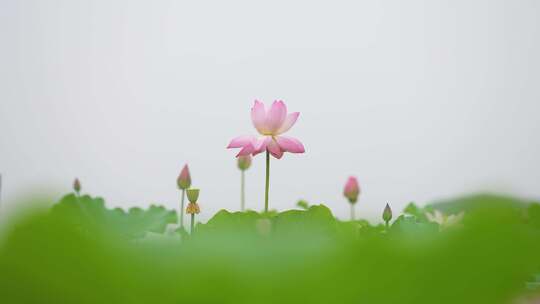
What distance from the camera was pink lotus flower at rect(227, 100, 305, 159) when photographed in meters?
1.32

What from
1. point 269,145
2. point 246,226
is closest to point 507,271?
point 246,226

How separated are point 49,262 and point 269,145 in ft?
3.63

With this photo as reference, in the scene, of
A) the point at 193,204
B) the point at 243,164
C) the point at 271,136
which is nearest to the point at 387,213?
the point at 271,136

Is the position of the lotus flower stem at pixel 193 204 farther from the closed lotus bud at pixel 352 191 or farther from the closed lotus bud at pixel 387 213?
the closed lotus bud at pixel 352 191

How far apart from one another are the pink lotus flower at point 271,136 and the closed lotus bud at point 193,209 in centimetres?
15

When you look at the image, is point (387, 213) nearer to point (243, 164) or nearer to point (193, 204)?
point (193, 204)

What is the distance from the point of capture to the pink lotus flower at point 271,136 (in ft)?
4.34

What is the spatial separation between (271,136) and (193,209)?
25 centimetres

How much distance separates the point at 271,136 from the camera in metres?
1.35

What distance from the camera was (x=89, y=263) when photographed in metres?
0.23

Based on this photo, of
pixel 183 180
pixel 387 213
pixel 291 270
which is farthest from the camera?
pixel 183 180

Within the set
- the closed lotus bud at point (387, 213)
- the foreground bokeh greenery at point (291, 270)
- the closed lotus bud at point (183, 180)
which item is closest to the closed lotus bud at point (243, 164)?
the closed lotus bud at point (183, 180)

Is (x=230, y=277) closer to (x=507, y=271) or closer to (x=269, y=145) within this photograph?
(x=507, y=271)

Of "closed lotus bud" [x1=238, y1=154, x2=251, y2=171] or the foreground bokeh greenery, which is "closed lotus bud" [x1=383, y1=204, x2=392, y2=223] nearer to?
"closed lotus bud" [x1=238, y1=154, x2=251, y2=171]
